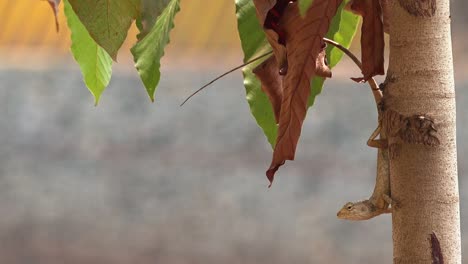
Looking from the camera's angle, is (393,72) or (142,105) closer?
(393,72)

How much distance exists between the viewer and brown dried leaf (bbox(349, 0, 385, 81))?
18.6 inches

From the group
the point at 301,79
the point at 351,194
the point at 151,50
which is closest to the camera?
the point at 301,79

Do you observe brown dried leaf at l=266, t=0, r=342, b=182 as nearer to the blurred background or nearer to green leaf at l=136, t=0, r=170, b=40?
green leaf at l=136, t=0, r=170, b=40

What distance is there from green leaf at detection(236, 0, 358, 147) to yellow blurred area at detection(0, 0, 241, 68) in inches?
72.9

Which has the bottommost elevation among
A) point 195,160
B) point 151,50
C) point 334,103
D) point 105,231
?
point 105,231

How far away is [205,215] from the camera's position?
2627mm

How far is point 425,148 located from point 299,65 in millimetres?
79

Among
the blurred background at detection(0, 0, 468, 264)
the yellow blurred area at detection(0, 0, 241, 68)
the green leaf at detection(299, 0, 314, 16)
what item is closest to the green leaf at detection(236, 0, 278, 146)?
the green leaf at detection(299, 0, 314, 16)

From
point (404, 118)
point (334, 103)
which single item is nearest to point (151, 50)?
point (404, 118)

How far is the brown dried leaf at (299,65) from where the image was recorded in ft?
1.39

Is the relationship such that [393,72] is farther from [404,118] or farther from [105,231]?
[105,231]

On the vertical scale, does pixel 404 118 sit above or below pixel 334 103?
above

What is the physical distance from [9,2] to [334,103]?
0.98 meters

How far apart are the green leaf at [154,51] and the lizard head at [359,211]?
0.50ft
